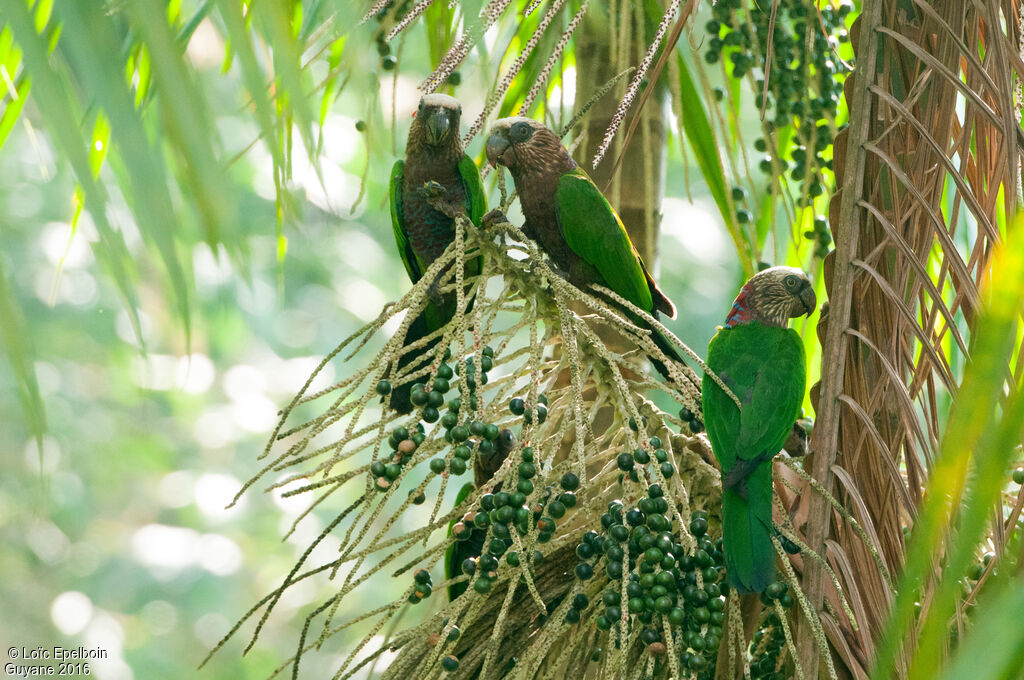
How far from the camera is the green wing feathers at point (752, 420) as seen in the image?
1291 mm

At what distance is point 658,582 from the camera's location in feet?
3.88

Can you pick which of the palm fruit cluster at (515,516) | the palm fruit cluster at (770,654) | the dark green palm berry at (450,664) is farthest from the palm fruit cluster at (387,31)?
→ the palm fruit cluster at (770,654)

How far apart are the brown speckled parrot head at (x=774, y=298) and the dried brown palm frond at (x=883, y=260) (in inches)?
15.4

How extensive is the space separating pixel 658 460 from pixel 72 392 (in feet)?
19.1

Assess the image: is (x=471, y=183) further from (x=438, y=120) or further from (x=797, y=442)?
(x=797, y=442)

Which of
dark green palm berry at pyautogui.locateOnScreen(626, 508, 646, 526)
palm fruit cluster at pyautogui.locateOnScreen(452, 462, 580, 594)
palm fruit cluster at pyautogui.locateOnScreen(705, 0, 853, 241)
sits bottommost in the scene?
dark green palm berry at pyautogui.locateOnScreen(626, 508, 646, 526)

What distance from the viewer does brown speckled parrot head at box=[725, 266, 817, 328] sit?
1.79 meters

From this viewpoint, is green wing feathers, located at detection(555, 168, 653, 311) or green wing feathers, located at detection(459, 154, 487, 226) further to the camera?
Answer: green wing feathers, located at detection(459, 154, 487, 226)

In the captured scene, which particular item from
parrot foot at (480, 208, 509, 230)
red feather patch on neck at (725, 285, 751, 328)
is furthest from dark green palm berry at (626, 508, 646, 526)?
red feather patch on neck at (725, 285, 751, 328)

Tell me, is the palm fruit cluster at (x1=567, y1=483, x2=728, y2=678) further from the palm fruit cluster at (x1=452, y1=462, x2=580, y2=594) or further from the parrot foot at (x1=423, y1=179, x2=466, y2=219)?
the parrot foot at (x1=423, y1=179, x2=466, y2=219)

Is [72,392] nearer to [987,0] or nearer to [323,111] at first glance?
[323,111]

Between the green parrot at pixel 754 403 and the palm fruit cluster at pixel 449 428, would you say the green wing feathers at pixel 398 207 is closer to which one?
the green parrot at pixel 754 403

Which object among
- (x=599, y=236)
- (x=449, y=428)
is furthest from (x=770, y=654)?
(x=599, y=236)

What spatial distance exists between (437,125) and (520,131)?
7.3 inches
